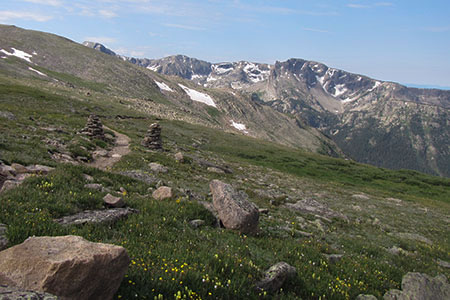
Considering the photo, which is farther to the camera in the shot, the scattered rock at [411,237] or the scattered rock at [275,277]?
the scattered rock at [411,237]

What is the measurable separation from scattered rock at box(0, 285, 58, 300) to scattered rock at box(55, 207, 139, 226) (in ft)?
14.4

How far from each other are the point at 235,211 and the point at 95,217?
5.75 metres

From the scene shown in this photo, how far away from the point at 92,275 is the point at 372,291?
856 cm

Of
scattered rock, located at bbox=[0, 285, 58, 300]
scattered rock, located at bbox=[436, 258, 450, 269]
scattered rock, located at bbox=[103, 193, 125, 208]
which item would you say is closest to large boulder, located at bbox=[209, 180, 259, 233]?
scattered rock, located at bbox=[103, 193, 125, 208]

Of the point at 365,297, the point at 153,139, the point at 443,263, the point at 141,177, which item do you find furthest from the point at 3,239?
the point at 153,139

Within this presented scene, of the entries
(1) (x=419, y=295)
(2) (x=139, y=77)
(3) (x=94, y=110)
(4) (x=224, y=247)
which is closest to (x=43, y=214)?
(4) (x=224, y=247)

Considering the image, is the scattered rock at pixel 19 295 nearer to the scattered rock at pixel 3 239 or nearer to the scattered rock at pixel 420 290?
the scattered rock at pixel 3 239

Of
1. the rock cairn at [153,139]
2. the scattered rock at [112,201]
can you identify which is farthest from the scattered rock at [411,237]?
the rock cairn at [153,139]

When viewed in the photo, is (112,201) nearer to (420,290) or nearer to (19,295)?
(19,295)

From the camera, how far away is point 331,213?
23562mm

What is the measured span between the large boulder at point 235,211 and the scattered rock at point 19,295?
26.8 feet

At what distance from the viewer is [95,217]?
9070 millimetres

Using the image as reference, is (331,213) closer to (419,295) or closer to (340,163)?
(419,295)

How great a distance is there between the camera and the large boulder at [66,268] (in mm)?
4516
